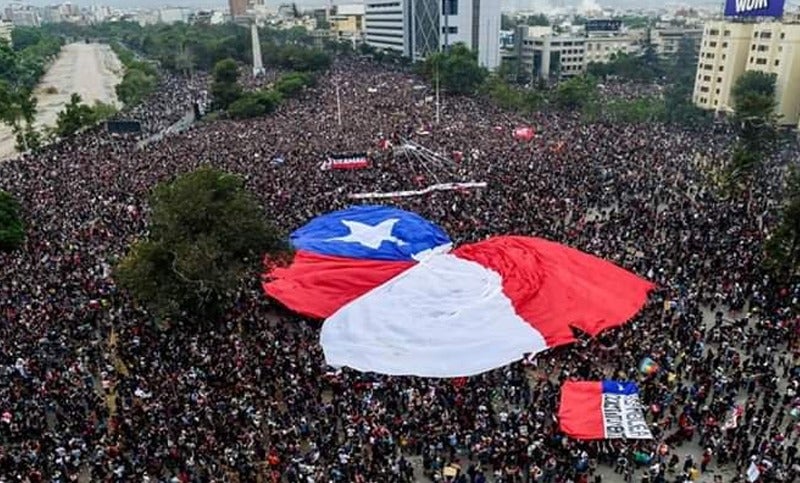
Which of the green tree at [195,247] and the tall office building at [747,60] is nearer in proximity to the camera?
the green tree at [195,247]

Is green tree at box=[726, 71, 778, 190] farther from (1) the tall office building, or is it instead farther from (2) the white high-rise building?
(2) the white high-rise building

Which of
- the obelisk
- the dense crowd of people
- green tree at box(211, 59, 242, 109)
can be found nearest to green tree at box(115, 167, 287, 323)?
the dense crowd of people

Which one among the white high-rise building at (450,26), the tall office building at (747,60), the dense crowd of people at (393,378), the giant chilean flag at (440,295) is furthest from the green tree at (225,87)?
the tall office building at (747,60)

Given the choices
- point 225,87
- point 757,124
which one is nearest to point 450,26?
point 225,87

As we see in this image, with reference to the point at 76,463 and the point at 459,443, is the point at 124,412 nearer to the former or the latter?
the point at 76,463

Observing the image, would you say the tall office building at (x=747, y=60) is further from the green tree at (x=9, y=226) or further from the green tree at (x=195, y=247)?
the green tree at (x=9, y=226)

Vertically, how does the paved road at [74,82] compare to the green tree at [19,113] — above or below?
below

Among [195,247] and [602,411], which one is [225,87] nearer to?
[195,247]
